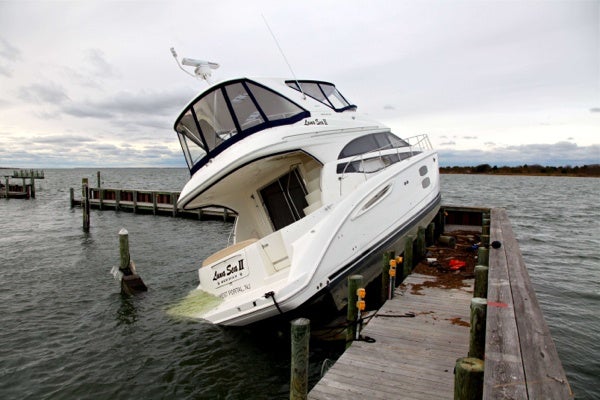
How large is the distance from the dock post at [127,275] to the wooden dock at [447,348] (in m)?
7.19

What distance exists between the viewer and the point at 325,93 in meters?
9.48

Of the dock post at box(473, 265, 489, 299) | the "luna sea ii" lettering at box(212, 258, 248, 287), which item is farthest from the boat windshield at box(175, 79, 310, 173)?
the dock post at box(473, 265, 489, 299)

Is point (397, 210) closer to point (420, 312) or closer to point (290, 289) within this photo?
point (420, 312)

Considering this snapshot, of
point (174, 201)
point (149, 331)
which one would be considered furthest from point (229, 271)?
point (174, 201)

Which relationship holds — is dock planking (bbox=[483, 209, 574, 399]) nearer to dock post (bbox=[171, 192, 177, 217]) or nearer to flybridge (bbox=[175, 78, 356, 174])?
flybridge (bbox=[175, 78, 356, 174])

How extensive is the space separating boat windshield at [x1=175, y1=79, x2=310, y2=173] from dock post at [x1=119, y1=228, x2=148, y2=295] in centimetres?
434

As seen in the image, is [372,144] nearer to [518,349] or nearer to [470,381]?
[518,349]

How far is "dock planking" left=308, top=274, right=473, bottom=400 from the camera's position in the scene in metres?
4.49

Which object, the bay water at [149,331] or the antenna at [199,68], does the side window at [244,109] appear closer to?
the antenna at [199,68]

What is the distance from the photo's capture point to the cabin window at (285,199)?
29.1 ft

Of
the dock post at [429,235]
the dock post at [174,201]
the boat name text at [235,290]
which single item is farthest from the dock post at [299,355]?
the dock post at [174,201]

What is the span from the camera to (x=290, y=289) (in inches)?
241

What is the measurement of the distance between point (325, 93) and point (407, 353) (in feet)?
20.3

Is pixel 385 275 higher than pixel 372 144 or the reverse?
the reverse
